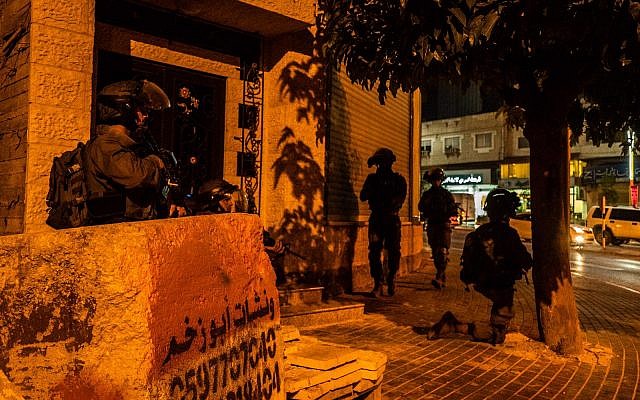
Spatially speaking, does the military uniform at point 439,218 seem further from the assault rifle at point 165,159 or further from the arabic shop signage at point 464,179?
the arabic shop signage at point 464,179

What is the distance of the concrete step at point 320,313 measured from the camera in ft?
20.4

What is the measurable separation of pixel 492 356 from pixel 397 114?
24.2 ft

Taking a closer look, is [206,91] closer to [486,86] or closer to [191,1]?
[191,1]

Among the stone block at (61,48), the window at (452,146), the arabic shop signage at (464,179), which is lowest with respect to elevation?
the stone block at (61,48)

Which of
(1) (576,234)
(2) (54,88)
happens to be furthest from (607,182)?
(2) (54,88)

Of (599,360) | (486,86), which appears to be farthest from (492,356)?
(486,86)

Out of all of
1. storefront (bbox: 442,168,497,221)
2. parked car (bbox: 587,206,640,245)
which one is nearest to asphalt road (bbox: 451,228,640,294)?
parked car (bbox: 587,206,640,245)

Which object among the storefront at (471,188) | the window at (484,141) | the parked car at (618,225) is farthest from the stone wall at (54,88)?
the window at (484,141)

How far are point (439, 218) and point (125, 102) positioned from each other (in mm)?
7405

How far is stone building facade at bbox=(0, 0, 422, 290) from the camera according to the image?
16.6 feet

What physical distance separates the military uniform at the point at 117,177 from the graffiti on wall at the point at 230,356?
A: 3.06 ft

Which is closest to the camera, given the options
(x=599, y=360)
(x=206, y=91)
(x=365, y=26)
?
(x=599, y=360)

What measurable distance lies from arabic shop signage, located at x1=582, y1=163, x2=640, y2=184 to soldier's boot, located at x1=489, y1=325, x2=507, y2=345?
3342 centimetres

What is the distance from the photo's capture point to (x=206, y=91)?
735cm
